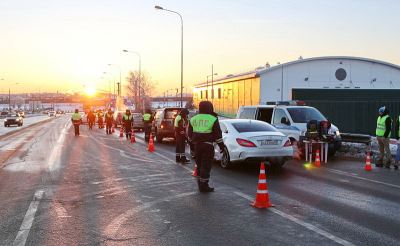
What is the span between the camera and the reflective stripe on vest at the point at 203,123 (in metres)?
9.62

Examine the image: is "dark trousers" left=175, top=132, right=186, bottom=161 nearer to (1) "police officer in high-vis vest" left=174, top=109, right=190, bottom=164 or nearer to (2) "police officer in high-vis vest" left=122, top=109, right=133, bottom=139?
(1) "police officer in high-vis vest" left=174, top=109, right=190, bottom=164

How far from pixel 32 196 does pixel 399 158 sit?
392 inches

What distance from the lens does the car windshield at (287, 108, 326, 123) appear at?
16750 millimetres

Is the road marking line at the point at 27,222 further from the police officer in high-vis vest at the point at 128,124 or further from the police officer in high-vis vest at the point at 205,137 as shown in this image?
the police officer in high-vis vest at the point at 128,124

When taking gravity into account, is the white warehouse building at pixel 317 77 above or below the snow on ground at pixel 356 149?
above

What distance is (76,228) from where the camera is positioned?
663 centimetres

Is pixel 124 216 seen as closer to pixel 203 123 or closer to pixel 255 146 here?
pixel 203 123

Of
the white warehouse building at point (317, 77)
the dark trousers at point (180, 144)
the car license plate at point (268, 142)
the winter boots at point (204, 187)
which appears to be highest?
the white warehouse building at point (317, 77)

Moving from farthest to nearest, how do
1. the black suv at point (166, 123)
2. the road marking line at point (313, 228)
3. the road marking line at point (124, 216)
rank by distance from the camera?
the black suv at point (166, 123)
the road marking line at point (124, 216)
the road marking line at point (313, 228)

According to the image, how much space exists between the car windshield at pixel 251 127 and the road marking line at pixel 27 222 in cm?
584

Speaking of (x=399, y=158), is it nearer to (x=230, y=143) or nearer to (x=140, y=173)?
(x=230, y=143)

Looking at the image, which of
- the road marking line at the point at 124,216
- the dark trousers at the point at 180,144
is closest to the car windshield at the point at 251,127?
the dark trousers at the point at 180,144

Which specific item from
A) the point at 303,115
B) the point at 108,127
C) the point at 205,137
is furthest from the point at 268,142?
the point at 108,127

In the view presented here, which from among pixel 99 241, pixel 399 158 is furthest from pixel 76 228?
pixel 399 158
